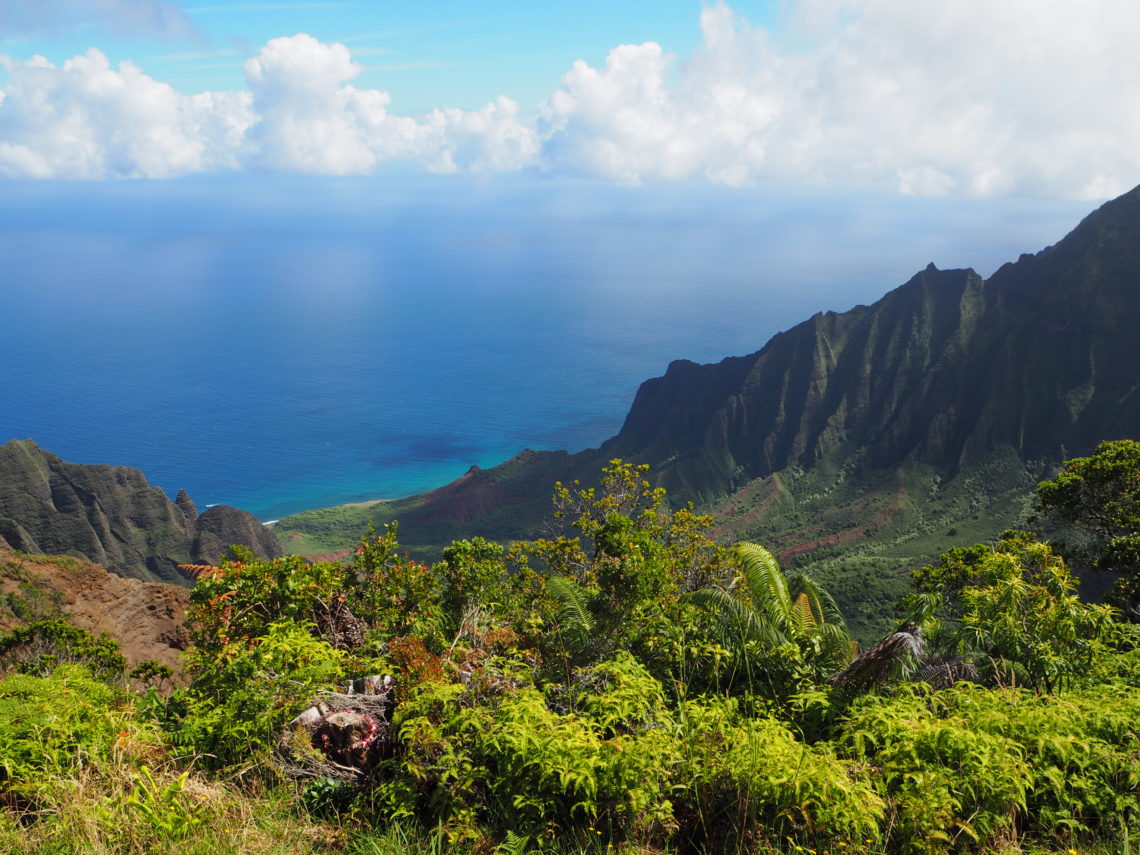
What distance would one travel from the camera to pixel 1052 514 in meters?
24.6

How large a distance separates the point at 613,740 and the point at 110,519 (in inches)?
3060

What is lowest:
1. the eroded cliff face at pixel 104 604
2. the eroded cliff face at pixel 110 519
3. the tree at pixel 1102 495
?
the eroded cliff face at pixel 110 519

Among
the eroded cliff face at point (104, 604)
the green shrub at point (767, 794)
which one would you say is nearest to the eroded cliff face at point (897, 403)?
the eroded cliff face at point (104, 604)

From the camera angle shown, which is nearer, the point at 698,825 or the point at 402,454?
the point at 698,825

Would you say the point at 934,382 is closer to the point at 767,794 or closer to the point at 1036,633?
the point at 1036,633

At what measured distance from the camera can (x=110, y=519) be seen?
229 feet

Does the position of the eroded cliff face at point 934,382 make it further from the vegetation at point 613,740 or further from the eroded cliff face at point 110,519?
the vegetation at point 613,740

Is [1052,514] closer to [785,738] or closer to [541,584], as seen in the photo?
[541,584]

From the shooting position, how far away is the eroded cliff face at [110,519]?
211 feet

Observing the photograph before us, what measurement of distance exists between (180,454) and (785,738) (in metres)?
150

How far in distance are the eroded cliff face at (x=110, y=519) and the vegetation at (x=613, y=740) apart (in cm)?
6661

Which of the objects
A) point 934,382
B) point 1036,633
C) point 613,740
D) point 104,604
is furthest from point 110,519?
point 934,382

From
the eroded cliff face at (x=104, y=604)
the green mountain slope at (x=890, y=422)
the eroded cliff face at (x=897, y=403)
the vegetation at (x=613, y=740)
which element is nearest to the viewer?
the vegetation at (x=613, y=740)

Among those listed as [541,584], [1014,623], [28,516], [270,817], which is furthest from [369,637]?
[28,516]
